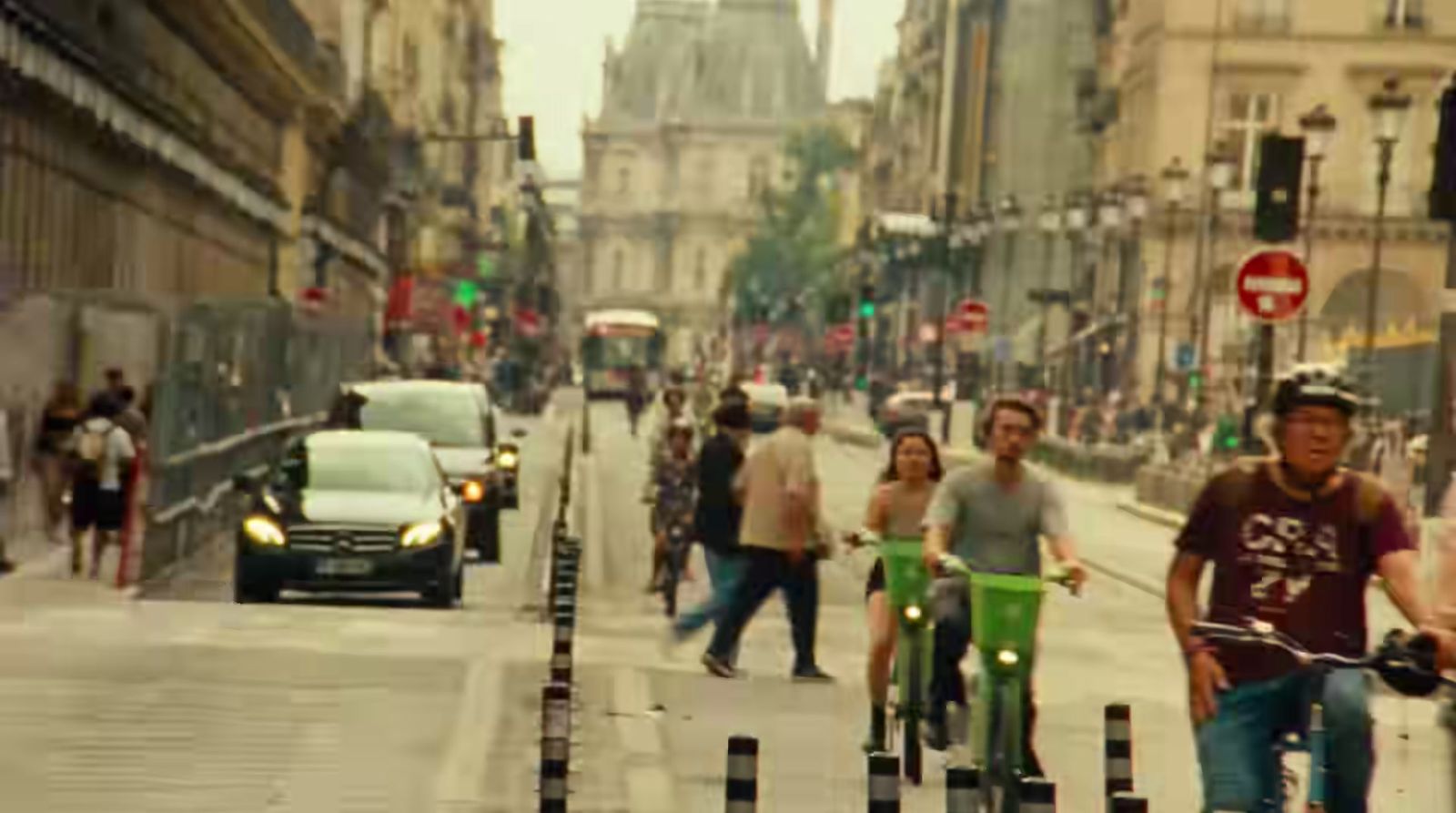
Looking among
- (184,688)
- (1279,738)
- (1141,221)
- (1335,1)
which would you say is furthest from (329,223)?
(1279,738)

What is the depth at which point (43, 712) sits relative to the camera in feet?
56.2

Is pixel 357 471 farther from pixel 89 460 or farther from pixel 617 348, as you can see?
pixel 617 348

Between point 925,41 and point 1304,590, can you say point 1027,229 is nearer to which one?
point 925,41

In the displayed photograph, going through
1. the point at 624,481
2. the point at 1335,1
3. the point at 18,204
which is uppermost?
the point at 1335,1

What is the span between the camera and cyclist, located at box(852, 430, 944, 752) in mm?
16203

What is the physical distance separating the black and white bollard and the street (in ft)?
11.6

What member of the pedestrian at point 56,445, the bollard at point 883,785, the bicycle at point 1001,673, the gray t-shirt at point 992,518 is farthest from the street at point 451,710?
the bollard at point 883,785

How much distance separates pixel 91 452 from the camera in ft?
95.6

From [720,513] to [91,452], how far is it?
8067mm

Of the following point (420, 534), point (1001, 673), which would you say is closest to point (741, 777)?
point (1001, 673)

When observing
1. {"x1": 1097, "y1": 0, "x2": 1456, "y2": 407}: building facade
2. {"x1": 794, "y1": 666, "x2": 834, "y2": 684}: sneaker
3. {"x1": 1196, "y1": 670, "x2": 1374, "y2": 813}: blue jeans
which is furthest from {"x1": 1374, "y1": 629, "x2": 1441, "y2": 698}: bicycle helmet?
{"x1": 1097, "y1": 0, "x2": 1456, "y2": 407}: building facade

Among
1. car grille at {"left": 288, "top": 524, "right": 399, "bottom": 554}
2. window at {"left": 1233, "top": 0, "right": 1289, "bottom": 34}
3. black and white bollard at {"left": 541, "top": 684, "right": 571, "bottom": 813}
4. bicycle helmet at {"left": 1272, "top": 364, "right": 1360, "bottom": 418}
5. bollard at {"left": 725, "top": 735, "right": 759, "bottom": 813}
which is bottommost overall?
car grille at {"left": 288, "top": 524, "right": 399, "bottom": 554}

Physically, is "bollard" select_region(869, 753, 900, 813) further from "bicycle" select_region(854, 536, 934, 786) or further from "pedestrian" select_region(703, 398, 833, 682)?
"pedestrian" select_region(703, 398, 833, 682)

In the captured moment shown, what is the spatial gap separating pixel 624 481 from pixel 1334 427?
48.8 m
